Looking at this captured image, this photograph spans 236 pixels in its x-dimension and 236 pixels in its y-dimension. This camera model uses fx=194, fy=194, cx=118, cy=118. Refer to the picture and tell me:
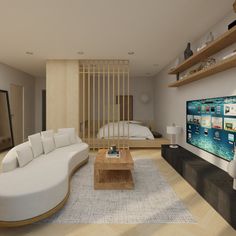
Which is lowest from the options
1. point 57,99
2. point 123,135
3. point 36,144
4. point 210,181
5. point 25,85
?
point 210,181

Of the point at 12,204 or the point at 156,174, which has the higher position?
the point at 12,204

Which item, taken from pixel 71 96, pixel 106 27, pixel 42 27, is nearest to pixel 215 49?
pixel 106 27

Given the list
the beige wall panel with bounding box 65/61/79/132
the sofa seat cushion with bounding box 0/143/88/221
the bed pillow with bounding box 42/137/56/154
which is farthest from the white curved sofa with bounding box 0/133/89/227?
the beige wall panel with bounding box 65/61/79/132

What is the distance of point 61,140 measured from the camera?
13.5 feet

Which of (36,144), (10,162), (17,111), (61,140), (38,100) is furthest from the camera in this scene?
(38,100)

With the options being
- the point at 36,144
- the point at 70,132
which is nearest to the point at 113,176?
the point at 36,144

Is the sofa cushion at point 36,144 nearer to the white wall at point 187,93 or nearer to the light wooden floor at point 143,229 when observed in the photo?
the light wooden floor at point 143,229

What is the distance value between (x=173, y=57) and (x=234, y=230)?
3.90 m

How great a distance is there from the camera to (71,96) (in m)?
5.21

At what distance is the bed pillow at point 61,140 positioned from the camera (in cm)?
405

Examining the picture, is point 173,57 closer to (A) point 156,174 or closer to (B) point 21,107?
(A) point 156,174

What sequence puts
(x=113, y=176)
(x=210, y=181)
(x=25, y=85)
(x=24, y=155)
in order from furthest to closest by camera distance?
(x=25, y=85) → (x=113, y=176) → (x=24, y=155) → (x=210, y=181)

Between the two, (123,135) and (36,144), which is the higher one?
(36,144)

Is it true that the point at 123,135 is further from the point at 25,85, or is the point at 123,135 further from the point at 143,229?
the point at 25,85
